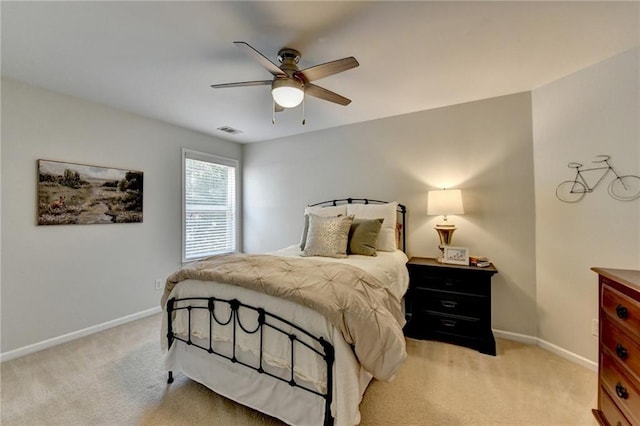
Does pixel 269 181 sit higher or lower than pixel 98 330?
higher

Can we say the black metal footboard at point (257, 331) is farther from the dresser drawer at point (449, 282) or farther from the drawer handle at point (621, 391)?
the dresser drawer at point (449, 282)

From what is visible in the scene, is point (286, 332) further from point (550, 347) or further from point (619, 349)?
point (550, 347)

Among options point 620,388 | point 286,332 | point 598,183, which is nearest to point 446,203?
point 598,183

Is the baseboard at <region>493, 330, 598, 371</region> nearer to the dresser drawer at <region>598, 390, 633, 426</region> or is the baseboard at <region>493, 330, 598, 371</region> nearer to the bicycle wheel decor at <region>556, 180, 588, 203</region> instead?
the dresser drawer at <region>598, 390, 633, 426</region>

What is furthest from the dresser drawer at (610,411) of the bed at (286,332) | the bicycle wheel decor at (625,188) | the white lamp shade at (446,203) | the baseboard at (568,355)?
the white lamp shade at (446,203)

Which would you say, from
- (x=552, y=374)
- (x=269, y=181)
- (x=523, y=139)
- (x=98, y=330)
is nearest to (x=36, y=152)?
(x=98, y=330)

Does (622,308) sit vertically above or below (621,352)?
above

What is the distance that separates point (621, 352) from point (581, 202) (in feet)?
4.55

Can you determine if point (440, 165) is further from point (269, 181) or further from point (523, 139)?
point (269, 181)

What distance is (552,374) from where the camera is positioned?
2123 millimetres

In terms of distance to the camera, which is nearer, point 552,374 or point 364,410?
point 364,410

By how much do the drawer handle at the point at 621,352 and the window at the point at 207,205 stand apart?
4.32m

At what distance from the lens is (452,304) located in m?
2.62

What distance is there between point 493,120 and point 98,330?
487 centimetres
